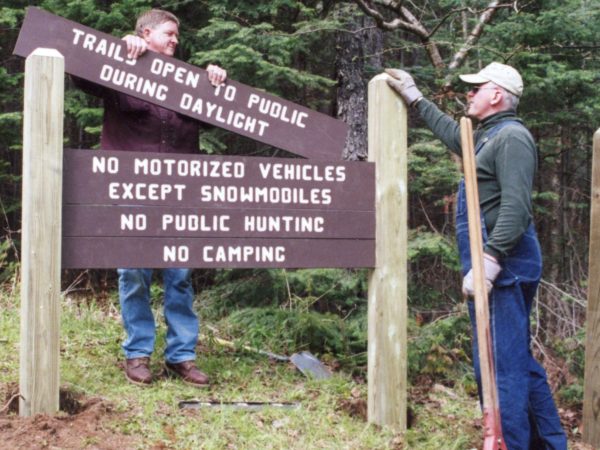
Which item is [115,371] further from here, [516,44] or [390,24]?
[516,44]

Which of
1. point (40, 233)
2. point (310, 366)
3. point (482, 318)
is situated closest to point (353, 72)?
point (310, 366)

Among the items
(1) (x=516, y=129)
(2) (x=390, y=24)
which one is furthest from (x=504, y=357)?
(2) (x=390, y=24)

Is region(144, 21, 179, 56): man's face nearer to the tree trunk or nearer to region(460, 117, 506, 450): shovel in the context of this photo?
region(460, 117, 506, 450): shovel

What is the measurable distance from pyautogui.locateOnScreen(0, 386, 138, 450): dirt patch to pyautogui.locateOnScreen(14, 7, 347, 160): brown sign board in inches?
70.7

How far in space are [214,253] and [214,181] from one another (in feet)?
1.35

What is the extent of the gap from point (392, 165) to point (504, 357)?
1.31 metres

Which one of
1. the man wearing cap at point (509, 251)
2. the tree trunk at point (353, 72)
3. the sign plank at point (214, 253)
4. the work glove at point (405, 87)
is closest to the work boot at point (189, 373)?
the sign plank at point (214, 253)

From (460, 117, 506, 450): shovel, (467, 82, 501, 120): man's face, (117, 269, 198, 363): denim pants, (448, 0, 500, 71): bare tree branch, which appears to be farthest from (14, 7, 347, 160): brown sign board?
(448, 0, 500, 71): bare tree branch

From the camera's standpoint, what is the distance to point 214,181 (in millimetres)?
3900

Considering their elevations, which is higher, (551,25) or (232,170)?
(551,25)

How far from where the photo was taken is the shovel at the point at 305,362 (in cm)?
493

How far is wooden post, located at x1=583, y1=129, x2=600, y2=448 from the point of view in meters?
4.06

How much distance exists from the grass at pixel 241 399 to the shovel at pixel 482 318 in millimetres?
847

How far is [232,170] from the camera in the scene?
12.9ft
